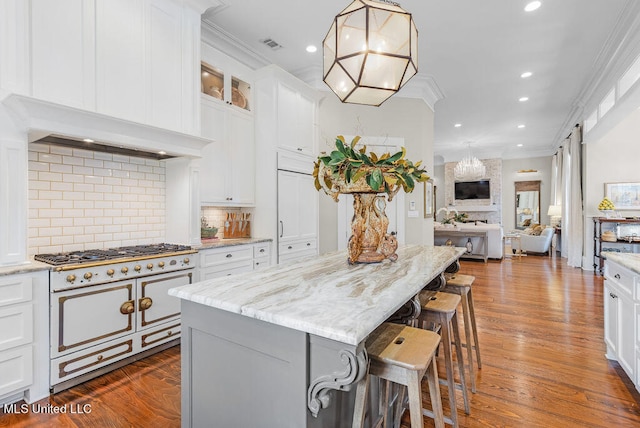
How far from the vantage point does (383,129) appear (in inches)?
205

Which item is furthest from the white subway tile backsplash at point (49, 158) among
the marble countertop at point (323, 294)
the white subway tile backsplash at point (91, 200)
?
the marble countertop at point (323, 294)

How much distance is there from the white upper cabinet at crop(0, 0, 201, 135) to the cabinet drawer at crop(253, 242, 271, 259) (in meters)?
1.42

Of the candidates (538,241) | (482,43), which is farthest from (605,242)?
(482,43)

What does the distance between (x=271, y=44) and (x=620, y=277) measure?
4.17 m

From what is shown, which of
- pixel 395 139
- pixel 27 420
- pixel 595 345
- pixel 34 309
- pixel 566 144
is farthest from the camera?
pixel 566 144

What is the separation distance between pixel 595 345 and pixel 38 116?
4.76 metres

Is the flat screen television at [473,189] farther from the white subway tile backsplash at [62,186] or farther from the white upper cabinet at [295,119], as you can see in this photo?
the white subway tile backsplash at [62,186]

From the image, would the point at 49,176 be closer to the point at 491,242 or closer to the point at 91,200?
the point at 91,200

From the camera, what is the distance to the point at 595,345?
9.57 ft

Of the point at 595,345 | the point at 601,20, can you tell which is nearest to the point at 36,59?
the point at 595,345

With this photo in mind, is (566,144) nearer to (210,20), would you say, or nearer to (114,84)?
(210,20)

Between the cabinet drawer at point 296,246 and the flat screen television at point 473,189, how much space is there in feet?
27.7

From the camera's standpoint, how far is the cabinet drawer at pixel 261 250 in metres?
3.69

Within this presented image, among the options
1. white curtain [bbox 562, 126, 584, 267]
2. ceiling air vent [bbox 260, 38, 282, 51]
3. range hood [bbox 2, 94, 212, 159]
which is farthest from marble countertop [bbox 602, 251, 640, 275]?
white curtain [bbox 562, 126, 584, 267]
